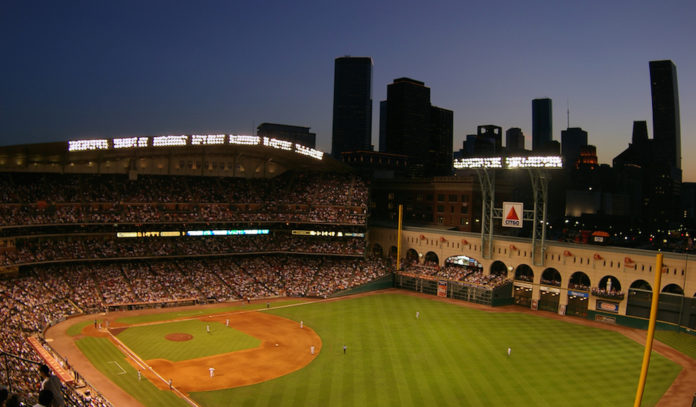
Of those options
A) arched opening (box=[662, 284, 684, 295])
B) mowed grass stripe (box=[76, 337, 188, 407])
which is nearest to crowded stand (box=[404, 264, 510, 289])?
arched opening (box=[662, 284, 684, 295])

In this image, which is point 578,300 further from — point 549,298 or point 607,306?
point 549,298

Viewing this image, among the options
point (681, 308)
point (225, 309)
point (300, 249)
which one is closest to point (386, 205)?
point (300, 249)

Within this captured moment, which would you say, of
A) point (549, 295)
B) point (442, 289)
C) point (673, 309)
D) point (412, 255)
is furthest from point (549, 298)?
point (412, 255)

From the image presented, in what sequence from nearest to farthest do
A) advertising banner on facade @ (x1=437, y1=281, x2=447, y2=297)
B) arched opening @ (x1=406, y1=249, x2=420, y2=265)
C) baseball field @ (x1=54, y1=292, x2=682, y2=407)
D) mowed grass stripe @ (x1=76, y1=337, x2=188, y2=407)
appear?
mowed grass stripe @ (x1=76, y1=337, x2=188, y2=407)
baseball field @ (x1=54, y1=292, x2=682, y2=407)
advertising banner on facade @ (x1=437, y1=281, x2=447, y2=297)
arched opening @ (x1=406, y1=249, x2=420, y2=265)

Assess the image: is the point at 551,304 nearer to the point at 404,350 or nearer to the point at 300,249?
the point at 404,350

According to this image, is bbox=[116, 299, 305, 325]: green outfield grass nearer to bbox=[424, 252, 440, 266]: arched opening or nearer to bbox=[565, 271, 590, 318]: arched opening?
bbox=[424, 252, 440, 266]: arched opening

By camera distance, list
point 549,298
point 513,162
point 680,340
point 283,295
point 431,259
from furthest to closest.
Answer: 1. point 431,259
2. point 283,295
3. point 549,298
4. point 513,162
5. point 680,340

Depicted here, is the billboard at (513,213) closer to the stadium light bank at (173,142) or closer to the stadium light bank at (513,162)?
the stadium light bank at (513,162)

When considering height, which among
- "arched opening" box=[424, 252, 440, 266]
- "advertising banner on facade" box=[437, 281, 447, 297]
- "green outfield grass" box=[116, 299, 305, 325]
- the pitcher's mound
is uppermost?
"arched opening" box=[424, 252, 440, 266]
